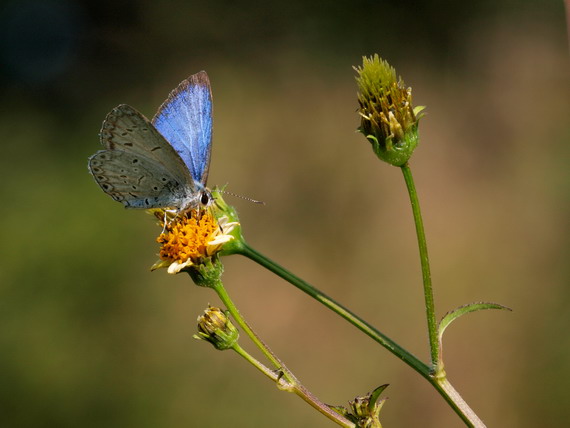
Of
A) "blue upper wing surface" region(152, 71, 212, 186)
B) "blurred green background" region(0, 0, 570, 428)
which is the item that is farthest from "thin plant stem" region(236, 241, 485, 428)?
"blurred green background" region(0, 0, 570, 428)

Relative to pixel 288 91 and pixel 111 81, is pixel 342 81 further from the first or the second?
pixel 111 81

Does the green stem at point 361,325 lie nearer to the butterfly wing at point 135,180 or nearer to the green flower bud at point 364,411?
the green flower bud at point 364,411

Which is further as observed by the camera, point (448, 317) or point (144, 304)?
point (144, 304)

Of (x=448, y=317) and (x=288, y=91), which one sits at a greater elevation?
(x=288, y=91)

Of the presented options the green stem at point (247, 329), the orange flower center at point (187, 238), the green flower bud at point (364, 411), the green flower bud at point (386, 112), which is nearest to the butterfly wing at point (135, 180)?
the orange flower center at point (187, 238)

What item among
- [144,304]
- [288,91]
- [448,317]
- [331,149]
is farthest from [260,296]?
[448,317]

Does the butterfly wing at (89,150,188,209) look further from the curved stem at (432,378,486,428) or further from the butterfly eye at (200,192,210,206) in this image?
the curved stem at (432,378,486,428)
